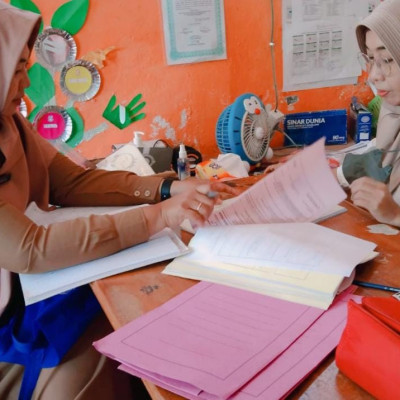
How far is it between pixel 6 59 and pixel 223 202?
0.58 metres

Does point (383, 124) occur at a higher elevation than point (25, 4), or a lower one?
lower

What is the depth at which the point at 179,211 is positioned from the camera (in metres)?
0.93

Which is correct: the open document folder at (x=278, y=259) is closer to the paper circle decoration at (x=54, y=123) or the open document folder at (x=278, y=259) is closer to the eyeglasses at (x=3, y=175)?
the eyeglasses at (x=3, y=175)

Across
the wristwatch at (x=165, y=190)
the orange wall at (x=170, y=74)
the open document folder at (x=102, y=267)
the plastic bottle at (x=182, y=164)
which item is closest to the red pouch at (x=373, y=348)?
the open document folder at (x=102, y=267)

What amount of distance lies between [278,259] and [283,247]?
0.03 metres

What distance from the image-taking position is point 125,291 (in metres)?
0.80

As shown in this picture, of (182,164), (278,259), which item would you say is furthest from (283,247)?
(182,164)

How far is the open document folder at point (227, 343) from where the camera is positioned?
543mm

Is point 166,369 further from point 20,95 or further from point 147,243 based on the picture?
point 20,95

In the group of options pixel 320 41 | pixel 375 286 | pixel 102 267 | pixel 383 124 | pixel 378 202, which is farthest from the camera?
pixel 320 41

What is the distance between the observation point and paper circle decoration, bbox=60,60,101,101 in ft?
5.59

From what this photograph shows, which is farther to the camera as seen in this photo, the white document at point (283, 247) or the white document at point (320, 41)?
the white document at point (320, 41)

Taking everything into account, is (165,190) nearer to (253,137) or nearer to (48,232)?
(48,232)

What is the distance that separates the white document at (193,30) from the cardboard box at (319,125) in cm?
45
